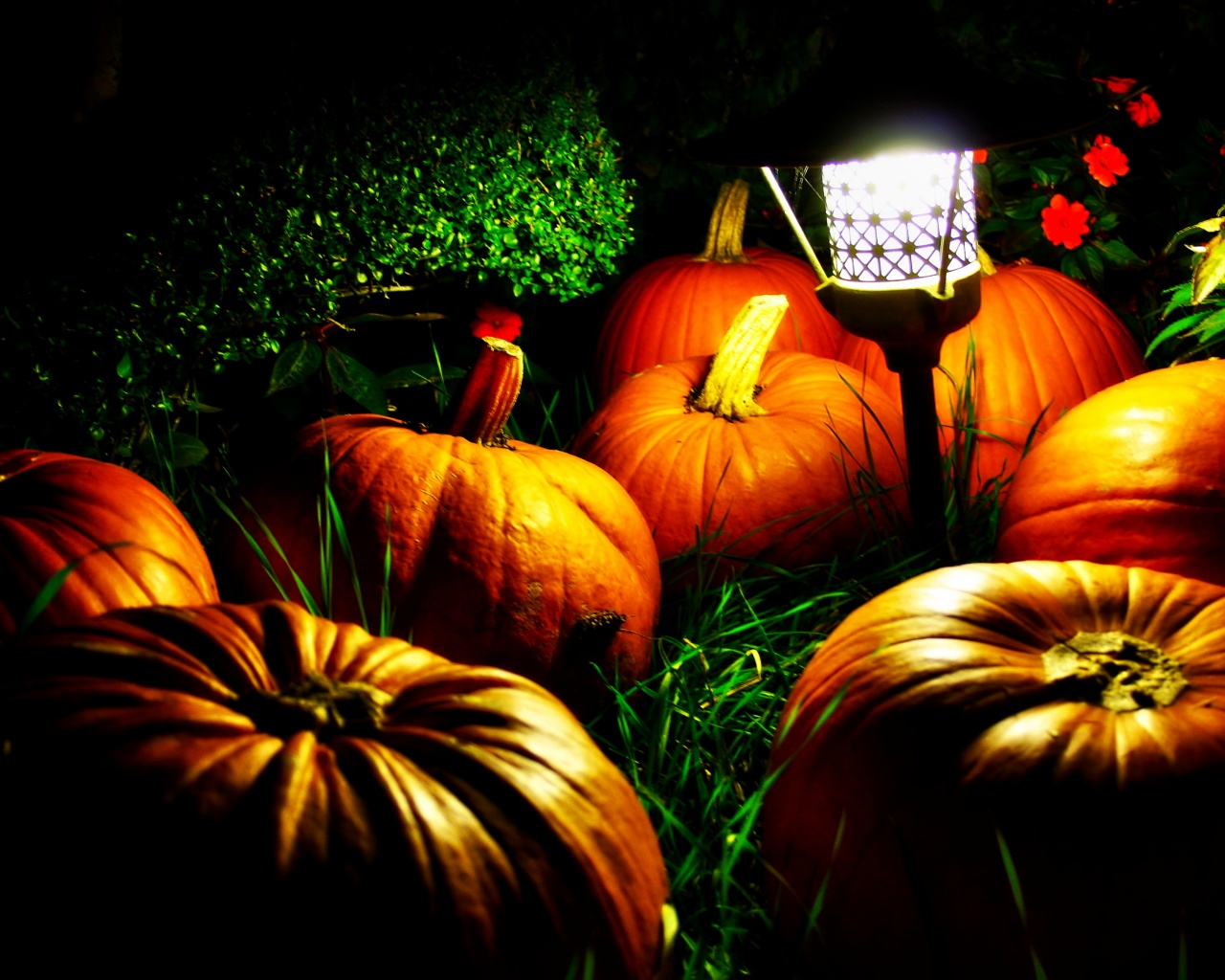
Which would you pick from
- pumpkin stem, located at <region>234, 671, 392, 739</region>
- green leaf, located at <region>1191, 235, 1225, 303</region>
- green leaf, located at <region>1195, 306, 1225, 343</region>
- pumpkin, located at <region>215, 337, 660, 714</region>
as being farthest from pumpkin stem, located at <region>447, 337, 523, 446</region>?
green leaf, located at <region>1195, 306, 1225, 343</region>

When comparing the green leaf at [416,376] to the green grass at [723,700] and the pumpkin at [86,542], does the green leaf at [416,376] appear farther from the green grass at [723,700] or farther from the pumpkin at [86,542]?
the pumpkin at [86,542]

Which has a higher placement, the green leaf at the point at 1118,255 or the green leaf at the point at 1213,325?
the green leaf at the point at 1118,255

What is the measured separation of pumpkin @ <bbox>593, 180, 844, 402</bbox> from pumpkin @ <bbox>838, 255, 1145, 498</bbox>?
0.98ft

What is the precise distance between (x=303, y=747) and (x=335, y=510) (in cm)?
80

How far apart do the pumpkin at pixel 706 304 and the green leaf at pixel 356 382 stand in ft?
2.23

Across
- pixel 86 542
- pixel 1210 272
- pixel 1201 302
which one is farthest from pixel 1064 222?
pixel 86 542

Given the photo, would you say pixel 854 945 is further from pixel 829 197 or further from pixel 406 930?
pixel 829 197

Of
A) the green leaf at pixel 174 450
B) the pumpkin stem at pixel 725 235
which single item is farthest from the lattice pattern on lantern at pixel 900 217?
the green leaf at pixel 174 450

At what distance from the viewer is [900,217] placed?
1.89m

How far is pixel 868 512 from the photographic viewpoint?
2.19 meters

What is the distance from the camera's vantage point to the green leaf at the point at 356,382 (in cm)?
233

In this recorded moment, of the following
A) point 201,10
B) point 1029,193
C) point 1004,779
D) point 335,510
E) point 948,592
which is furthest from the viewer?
point 1029,193

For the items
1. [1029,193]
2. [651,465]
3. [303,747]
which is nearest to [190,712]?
[303,747]

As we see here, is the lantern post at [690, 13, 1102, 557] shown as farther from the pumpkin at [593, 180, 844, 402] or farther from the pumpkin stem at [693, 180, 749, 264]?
the pumpkin stem at [693, 180, 749, 264]
